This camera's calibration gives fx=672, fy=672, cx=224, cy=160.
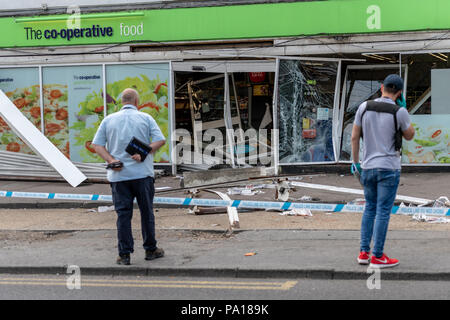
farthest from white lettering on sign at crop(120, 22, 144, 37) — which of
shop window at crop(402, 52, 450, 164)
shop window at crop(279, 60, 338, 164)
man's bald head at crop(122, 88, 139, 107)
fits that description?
man's bald head at crop(122, 88, 139, 107)

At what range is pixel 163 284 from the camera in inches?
254

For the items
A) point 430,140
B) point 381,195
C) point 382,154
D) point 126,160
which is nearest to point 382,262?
point 381,195

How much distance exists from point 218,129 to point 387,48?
4.44 meters

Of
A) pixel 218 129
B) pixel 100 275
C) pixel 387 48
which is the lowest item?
pixel 100 275

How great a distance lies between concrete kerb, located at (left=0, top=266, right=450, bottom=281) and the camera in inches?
248

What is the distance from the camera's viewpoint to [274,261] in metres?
6.96

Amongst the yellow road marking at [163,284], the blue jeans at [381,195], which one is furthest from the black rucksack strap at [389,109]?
the yellow road marking at [163,284]

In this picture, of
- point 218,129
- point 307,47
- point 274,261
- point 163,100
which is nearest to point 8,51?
point 163,100

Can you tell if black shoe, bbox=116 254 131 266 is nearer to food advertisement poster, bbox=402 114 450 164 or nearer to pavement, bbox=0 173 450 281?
pavement, bbox=0 173 450 281

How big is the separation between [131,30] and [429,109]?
7.00 m

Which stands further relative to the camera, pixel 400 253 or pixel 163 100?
pixel 163 100

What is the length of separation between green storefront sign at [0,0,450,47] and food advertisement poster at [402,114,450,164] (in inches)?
77.8

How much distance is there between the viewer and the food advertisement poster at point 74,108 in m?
16.2
